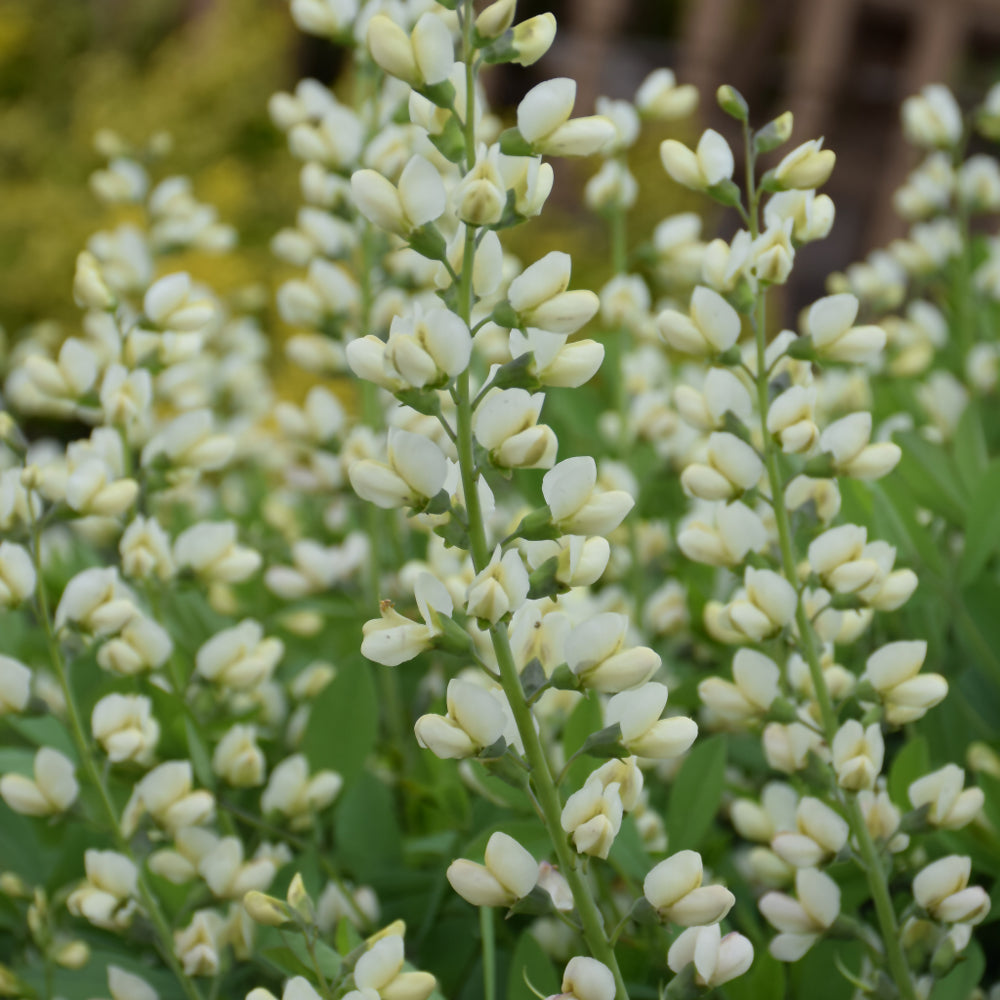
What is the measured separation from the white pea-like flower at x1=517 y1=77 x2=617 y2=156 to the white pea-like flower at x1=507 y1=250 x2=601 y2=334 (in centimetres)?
5

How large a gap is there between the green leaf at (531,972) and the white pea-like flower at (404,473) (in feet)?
0.70

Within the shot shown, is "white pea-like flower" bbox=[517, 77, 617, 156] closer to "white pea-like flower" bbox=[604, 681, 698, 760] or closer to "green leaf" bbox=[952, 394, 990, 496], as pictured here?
"white pea-like flower" bbox=[604, 681, 698, 760]

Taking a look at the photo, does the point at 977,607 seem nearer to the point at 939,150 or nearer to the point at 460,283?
the point at 460,283

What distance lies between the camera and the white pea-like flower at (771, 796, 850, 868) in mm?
489

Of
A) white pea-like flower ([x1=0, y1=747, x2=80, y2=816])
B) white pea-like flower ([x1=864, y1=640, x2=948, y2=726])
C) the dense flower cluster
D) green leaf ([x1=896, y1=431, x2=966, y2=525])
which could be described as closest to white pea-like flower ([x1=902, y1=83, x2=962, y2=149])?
the dense flower cluster

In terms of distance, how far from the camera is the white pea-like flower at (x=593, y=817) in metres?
0.39

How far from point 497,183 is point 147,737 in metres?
0.31

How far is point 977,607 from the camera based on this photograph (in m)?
0.65

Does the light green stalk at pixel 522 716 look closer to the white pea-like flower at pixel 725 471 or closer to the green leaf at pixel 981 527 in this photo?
the white pea-like flower at pixel 725 471

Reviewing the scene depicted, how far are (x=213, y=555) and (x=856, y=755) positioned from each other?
0.35 metres

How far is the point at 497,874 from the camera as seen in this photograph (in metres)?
0.39

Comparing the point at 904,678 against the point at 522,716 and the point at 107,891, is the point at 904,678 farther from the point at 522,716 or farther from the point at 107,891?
the point at 107,891

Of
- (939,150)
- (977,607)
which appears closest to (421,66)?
(977,607)

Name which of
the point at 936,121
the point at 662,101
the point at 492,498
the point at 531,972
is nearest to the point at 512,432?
the point at 492,498
